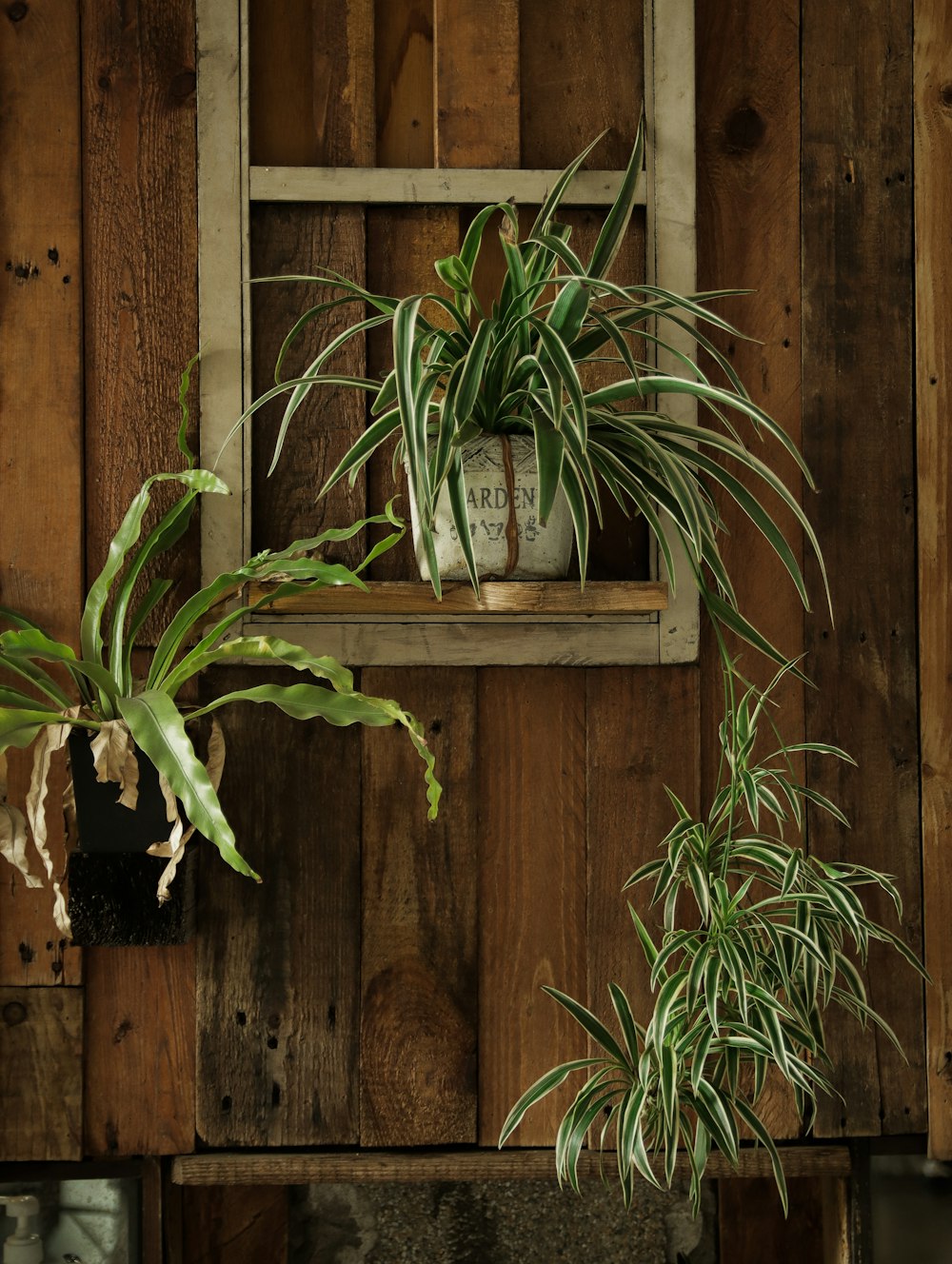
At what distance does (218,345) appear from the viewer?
1.36 m

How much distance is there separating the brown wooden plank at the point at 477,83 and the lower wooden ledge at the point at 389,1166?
51.6 inches

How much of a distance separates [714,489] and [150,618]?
0.77 m

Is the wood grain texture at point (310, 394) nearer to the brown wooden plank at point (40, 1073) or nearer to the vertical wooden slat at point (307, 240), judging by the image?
the vertical wooden slat at point (307, 240)

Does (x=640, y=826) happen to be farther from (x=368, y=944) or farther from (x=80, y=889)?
(x=80, y=889)

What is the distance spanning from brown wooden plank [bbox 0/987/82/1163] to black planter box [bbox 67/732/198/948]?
189 mm

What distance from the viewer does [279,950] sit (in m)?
1.37

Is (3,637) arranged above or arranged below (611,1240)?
above

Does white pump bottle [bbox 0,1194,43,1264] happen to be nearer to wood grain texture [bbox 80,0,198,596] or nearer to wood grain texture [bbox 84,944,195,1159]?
wood grain texture [bbox 84,944,195,1159]

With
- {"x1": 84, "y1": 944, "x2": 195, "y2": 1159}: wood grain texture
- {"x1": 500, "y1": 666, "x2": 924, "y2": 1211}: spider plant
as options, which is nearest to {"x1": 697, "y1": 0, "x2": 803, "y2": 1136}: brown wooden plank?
{"x1": 500, "y1": 666, "x2": 924, "y2": 1211}: spider plant

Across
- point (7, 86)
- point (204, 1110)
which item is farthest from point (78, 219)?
point (204, 1110)

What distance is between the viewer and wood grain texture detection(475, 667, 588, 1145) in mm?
1393

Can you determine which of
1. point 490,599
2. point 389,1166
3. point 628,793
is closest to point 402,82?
point 490,599

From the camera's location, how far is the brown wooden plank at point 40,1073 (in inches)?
53.4

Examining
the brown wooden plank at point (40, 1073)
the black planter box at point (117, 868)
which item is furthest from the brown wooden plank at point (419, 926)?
the brown wooden plank at point (40, 1073)
